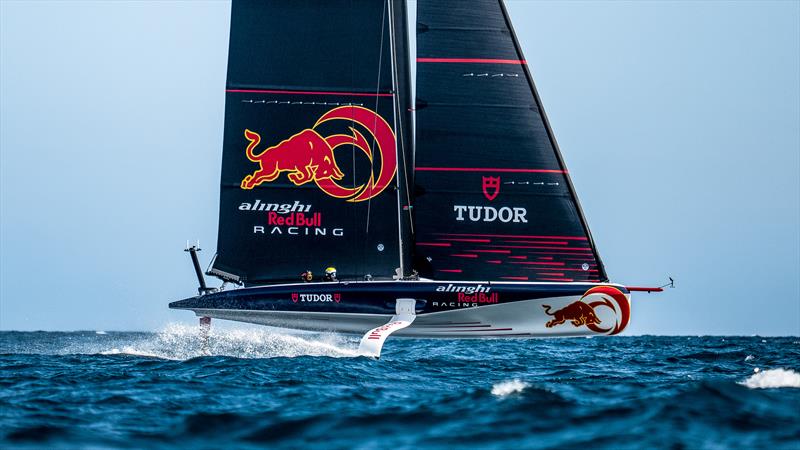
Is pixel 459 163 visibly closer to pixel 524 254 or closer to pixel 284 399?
pixel 524 254

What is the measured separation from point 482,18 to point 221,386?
10462 mm

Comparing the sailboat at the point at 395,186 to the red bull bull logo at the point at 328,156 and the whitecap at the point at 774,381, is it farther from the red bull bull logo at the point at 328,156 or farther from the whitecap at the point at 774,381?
the whitecap at the point at 774,381

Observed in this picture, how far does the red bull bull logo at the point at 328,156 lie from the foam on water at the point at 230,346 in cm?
308

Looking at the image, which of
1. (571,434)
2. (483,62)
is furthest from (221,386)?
(483,62)

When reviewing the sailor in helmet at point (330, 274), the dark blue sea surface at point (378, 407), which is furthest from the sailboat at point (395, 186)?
the dark blue sea surface at point (378, 407)

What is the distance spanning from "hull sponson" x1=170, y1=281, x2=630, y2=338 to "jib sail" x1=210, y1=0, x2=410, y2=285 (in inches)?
32.1

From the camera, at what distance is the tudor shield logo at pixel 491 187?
20500 millimetres

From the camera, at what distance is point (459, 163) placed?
67.5ft

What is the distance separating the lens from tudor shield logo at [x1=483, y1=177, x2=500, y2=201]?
20.5 metres

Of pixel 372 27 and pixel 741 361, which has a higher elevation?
pixel 372 27

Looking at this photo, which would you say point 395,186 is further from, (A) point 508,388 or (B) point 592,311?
(A) point 508,388

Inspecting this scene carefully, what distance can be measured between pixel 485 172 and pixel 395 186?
191 centimetres

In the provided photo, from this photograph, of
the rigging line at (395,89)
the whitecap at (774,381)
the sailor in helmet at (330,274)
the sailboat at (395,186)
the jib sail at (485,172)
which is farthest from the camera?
the rigging line at (395,89)

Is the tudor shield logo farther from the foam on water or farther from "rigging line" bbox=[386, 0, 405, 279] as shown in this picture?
the foam on water
